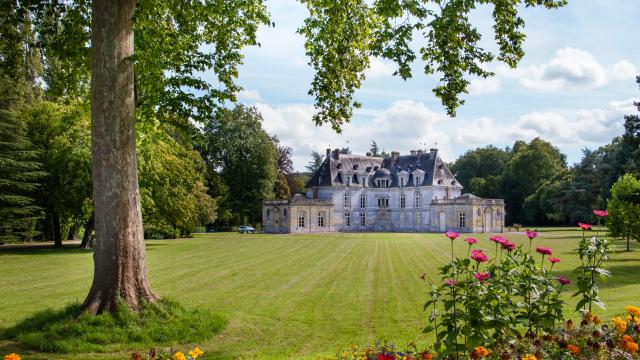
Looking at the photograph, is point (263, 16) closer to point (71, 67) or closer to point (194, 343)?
point (71, 67)

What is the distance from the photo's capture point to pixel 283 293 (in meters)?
14.1

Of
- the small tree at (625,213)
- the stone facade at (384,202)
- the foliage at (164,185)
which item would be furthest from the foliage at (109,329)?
the stone facade at (384,202)

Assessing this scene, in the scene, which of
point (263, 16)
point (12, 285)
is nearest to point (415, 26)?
Result: point (263, 16)

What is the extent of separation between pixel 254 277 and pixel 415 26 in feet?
36.1

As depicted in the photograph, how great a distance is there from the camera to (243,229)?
6306 centimetres

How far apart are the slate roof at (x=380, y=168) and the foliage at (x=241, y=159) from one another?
9.22 metres

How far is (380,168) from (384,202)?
444cm

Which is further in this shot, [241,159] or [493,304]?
[241,159]

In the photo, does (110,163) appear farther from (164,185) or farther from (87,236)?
(87,236)

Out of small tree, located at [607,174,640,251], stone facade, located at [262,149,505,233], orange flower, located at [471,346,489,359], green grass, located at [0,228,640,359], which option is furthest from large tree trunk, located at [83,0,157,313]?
stone facade, located at [262,149,505,233]

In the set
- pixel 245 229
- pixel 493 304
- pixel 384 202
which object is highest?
Result: pixel 384 202

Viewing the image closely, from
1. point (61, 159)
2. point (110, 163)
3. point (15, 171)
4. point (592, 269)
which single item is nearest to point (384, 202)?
point (61, 159)

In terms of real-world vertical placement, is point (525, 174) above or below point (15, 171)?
above

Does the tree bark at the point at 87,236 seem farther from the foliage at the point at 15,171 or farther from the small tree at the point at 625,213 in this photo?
the small tree at the point at 625,213
